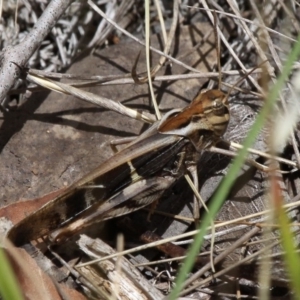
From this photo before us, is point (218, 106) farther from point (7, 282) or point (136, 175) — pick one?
point (7, 282)

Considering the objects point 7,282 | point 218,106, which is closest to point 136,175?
point 218,106

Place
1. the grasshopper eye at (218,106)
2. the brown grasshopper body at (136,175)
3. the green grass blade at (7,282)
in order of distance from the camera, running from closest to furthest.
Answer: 1. the green grass blade at (7,282)
2. the brown grasshopper body at (136,175)
3. the grasshopper eye at (218,106)

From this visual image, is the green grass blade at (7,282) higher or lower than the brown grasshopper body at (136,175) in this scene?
higher

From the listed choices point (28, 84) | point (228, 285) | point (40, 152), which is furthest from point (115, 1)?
point (228, 285)

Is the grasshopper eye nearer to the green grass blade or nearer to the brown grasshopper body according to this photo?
the brown grasshopper body

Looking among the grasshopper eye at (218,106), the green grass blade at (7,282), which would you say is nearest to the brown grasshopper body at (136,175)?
the grasshopper eye at (218,106)

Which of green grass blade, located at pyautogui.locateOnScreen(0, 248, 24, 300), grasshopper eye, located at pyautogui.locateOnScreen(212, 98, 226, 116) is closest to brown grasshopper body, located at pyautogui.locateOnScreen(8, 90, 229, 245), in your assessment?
grasshopper eye, located at pyautogui.locateOnScreen(212, 98, 226, 116)

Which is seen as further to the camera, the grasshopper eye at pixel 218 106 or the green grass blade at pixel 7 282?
the grasshopper eye at pixel 218 106

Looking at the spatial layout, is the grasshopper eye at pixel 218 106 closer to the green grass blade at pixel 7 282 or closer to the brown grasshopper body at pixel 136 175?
the brown grasshopper body at pixel 136 175

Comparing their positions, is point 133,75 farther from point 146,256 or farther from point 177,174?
point 146,256
